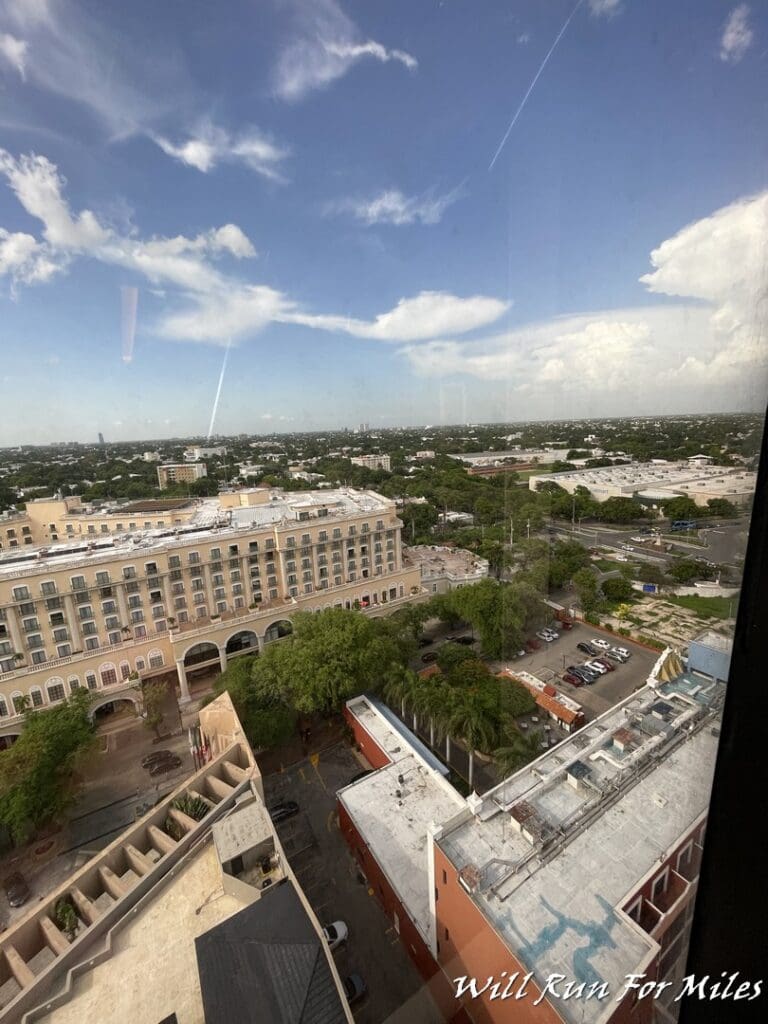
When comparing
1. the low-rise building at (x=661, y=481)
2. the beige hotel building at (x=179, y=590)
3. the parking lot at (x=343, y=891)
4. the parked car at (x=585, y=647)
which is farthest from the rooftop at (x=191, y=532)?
the low-rise building at (x=661, y=481)

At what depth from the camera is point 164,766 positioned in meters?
4.93

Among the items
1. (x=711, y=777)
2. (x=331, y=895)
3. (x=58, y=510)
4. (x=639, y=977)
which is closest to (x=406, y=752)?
(x=331, y=895)

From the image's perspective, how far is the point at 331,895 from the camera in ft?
10.7

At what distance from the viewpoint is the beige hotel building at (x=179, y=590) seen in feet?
18.5

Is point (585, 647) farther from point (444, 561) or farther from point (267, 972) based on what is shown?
point (267, 972)

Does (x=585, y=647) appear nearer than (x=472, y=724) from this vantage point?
No

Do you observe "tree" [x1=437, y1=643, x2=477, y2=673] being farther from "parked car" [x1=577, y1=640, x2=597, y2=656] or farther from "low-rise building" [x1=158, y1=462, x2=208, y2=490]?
"low-rise building" [x1=158, y1=462, x2=208, y2=490]

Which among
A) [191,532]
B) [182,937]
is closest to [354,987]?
[182,937]

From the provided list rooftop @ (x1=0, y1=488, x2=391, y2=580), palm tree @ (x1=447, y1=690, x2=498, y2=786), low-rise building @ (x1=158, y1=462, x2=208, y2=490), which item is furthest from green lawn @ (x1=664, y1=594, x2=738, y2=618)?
low-rise building @ (x1=158, y1=462, x2=208, y2=490)

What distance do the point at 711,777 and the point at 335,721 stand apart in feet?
17.2

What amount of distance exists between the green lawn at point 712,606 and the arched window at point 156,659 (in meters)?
6.96

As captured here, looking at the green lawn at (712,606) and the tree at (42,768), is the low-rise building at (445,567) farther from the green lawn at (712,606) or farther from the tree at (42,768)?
the green lawn at (712,606)

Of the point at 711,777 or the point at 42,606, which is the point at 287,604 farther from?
the point at 711,777

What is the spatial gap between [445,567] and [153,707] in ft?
18.2
